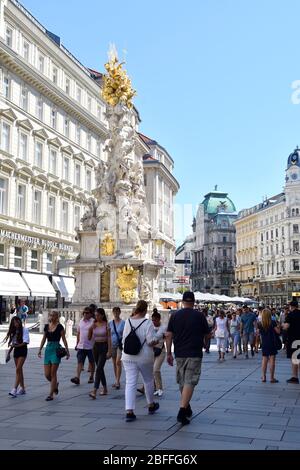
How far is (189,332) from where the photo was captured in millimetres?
8094

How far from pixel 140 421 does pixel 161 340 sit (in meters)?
2.60

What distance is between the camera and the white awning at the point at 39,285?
129 ft

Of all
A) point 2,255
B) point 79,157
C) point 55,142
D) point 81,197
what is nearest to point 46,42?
point 55,142

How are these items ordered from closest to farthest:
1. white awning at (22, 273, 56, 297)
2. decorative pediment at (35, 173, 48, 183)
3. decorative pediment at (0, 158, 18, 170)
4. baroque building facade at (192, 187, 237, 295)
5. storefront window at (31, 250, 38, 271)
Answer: decorative pediment at (0, 158, 18, 170) < white awning at (22, 273, 56, 297) < storefront window at (31, 250, 38, 271) < decorative pediment at (35, 173, 48, 183) < baroque building facade at (192, 187, 237, 295)

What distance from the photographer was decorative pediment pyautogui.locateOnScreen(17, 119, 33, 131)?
39.8 metres

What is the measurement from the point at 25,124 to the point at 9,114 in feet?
7.66

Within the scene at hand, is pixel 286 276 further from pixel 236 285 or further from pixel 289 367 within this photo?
pixel 289 367

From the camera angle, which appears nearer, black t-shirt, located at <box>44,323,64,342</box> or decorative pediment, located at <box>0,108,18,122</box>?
black t-shirt, located at <box>44,323,64,342</box>

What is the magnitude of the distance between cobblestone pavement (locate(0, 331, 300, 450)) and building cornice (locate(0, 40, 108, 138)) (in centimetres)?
3002

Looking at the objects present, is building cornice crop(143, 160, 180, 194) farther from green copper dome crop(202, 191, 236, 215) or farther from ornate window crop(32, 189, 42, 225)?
green copper dome crop(202, 191, 236, 215)

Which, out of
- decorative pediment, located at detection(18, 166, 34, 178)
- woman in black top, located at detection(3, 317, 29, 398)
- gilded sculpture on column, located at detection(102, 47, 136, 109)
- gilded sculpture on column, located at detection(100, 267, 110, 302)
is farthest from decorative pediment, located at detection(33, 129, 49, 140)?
woman in black top, located at detection(3, 317, 29, 398)

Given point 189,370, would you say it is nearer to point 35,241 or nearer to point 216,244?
point 35,241

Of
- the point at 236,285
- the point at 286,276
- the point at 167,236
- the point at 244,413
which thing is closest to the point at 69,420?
the point at 244,413

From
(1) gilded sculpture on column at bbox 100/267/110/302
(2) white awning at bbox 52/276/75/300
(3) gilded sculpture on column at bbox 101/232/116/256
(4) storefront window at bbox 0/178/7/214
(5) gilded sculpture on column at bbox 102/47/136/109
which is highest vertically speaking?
(5) gilded sculpture on column at bbox 102/47/136/109
